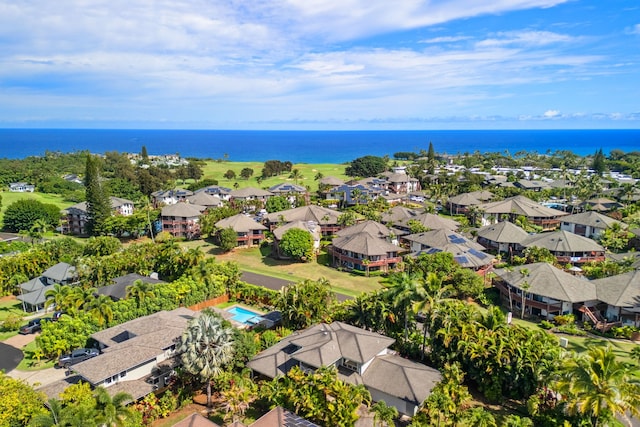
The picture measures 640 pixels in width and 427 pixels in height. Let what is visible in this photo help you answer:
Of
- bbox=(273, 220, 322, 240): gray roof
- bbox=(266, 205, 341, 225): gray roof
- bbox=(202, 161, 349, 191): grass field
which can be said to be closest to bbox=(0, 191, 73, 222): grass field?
bbox=(202, 161, 349, 191): grass field

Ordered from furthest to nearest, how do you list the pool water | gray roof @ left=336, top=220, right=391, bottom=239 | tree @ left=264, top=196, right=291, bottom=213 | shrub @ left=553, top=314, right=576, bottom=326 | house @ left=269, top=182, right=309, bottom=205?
house @ left=269, top=182, right=309, bottom=205 < tree @ left=264, top=196, right=291, bottom=213 < gray roof @ left=336, top=220, right=391, bottom=239 < the pool water < shrub @ left=553, top=314, right=576, bottom=326

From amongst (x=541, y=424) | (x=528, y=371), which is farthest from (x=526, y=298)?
(x=541, y=424)

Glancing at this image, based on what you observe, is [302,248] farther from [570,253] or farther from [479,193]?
[479,193]

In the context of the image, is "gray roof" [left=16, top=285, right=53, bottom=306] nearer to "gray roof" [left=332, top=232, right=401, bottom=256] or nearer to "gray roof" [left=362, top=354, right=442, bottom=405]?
"gray roof" [left=332, top=232, right=401, bottom=256]

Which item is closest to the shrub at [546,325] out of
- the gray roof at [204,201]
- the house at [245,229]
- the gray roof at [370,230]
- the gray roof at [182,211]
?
the gray roof at [370,230]

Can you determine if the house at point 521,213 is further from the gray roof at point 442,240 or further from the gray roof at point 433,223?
the gray roof at point 442,240

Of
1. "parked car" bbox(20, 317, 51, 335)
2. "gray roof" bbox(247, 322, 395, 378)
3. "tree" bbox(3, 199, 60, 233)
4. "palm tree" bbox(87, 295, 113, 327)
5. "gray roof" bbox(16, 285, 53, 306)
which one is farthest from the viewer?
"tree" bbox(3, 199, 60, 233)
